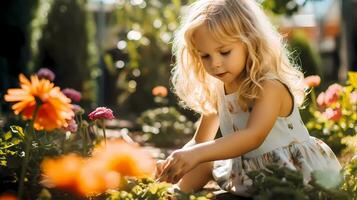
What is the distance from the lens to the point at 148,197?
1885 mm

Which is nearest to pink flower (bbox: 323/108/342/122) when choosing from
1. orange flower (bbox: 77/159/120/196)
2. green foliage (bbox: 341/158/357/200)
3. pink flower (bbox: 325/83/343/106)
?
pink flower (bbox: 325/83/343/106)

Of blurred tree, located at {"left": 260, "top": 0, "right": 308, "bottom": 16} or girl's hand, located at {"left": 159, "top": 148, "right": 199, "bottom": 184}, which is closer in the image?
girl's hand, located at {"left": 159, "top": 148, "right": 199, "bottom": 184}

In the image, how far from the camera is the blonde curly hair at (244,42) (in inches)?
97.9

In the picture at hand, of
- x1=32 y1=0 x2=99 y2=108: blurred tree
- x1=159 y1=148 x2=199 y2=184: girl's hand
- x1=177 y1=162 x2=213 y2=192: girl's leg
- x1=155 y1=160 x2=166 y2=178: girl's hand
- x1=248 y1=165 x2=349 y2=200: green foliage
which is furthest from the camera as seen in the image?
x1=32 y1=0 x2=99 y2=108: blurred tree

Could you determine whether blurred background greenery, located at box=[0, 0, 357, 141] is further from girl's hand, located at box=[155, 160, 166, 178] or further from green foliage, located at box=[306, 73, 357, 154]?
girl's hand, located at box=[155, 160, 166, 178]

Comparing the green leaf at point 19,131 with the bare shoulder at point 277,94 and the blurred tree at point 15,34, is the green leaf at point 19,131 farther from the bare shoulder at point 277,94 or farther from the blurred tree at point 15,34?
the blurred tree at point 15,34

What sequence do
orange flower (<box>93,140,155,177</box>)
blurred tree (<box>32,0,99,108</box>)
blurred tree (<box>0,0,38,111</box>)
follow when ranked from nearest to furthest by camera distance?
orange flower (<box>93,140,155,177</box>), blurred tree (<box>0,0,38,111</box>), blurred tree (<box>32,0,99,108</box>)

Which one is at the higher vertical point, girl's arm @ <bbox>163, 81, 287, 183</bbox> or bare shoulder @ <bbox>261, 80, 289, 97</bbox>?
bare shoulder @ <bbox>261, 80, 289, 97</bbox>

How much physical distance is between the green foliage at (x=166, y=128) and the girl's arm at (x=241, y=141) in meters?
3.34

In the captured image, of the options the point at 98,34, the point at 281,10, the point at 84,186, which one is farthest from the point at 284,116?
the point at 98,34

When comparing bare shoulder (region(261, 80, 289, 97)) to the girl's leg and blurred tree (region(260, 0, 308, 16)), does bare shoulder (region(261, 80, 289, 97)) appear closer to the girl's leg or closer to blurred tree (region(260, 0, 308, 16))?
the girl's leg

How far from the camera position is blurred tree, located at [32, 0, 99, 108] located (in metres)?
10.2

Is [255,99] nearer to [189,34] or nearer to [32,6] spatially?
[189,34]

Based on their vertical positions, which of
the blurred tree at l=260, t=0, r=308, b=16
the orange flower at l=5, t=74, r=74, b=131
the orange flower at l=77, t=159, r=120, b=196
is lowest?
the orange flower at l=77, t=159, r=120, b=196
